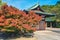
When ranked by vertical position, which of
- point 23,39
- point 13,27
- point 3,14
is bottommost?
point 23,39

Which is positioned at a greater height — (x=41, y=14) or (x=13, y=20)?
(x=41, y=14)

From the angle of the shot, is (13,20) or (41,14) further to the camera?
(41,14)

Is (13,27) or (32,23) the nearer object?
(13,27)

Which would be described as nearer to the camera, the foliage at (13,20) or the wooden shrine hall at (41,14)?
the foliage at (13,20)

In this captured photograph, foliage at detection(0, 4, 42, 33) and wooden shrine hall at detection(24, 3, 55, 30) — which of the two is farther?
wooden shrine hall at detection(24, 3, 55, 30)

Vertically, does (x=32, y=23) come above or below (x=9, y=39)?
above

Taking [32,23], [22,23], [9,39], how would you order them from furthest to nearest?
[32,23]
[22,23]
[9,39]

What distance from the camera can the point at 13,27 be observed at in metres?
19.6

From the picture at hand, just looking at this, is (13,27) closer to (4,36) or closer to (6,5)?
(4,36)


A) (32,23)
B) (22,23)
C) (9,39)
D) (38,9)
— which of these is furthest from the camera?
(38,9)

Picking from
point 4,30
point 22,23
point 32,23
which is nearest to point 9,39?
point 4,30

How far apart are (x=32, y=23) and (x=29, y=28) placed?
1493 mm

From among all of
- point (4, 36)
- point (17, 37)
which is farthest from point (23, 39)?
point (4, 36)

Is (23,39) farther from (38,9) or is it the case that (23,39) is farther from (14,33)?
(38,9)
